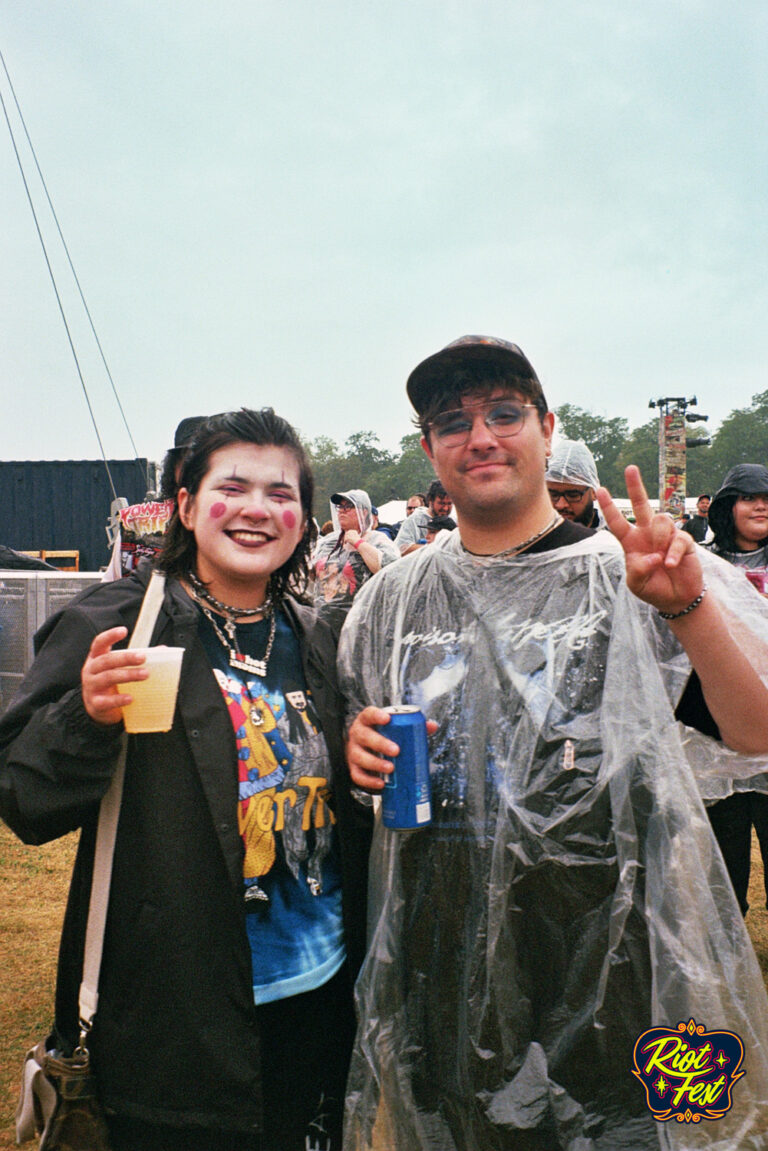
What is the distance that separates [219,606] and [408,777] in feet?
1.94

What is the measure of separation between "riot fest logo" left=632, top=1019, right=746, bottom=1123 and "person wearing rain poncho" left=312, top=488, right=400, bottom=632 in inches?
168

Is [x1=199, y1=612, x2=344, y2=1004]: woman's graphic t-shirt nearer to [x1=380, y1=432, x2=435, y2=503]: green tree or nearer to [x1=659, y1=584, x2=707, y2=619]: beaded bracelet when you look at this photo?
[x1=659, y1=584, x2=707, y2=619]: beaded bracelet

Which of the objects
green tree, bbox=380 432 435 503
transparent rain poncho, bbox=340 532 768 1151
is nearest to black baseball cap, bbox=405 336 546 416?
transparent rain poncho, bbox=340 532 768 1151

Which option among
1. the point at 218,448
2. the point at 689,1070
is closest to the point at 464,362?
the point at 218,448

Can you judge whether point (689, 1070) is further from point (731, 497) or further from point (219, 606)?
point (731, 497)

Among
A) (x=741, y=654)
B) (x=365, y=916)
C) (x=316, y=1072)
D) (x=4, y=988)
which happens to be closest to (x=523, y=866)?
(x=365, y=916)

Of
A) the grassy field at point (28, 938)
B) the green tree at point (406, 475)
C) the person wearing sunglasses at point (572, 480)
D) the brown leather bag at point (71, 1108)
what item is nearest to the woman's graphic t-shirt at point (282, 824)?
the brown leather bag at point (71, 1108)

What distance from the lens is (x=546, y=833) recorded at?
1513mm

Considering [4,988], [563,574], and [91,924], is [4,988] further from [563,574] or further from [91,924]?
[563,574]

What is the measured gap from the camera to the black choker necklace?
5.74ft

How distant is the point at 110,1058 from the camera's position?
1483mm

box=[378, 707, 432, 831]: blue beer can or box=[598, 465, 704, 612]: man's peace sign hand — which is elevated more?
box=[598, 465, 704, 612]: man's peace sign hand

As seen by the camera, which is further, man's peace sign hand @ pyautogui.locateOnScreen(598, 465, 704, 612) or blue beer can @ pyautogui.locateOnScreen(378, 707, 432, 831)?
blue beer can @ pyautogui.locateOnScreen(378, 707, 432, 831)

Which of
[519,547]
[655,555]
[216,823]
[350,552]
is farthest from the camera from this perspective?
[350,552]
